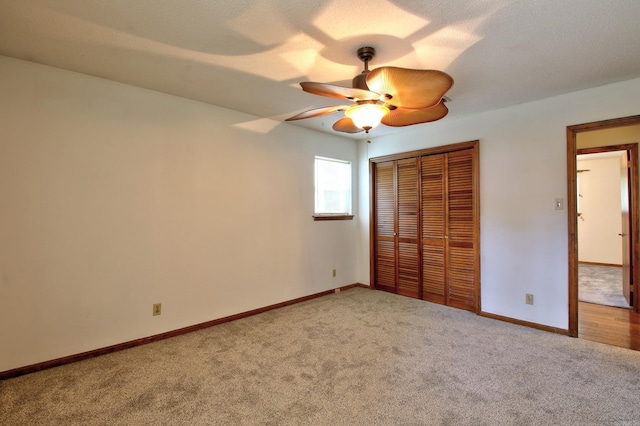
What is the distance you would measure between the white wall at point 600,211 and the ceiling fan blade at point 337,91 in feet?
22.6

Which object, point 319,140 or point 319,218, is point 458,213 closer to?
point 319,218

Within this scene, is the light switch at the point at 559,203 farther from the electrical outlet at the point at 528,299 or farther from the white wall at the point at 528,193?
the electrical outlet at the point at 528,299

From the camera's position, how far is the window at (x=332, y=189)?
14.2 ft

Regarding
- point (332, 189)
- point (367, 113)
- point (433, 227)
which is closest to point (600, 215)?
point (433, 227)

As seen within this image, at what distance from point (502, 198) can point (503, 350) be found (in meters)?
1.61

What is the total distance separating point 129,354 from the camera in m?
2.56

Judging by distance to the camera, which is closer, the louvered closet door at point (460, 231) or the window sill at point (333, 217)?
the louvered closet door at point (460, 231)

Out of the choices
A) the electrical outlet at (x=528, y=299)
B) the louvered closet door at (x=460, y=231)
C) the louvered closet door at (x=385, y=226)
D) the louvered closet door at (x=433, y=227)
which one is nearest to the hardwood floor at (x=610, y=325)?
the electrical outlet at (x=528, y=299)

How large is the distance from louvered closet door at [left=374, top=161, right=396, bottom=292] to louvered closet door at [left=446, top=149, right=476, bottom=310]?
83 cm

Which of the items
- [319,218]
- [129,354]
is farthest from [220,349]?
[319,218]

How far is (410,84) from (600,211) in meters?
7.52

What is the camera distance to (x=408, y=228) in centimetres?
423

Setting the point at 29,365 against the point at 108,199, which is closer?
the point at 29,365

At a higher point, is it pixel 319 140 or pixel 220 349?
pixel 319 140
